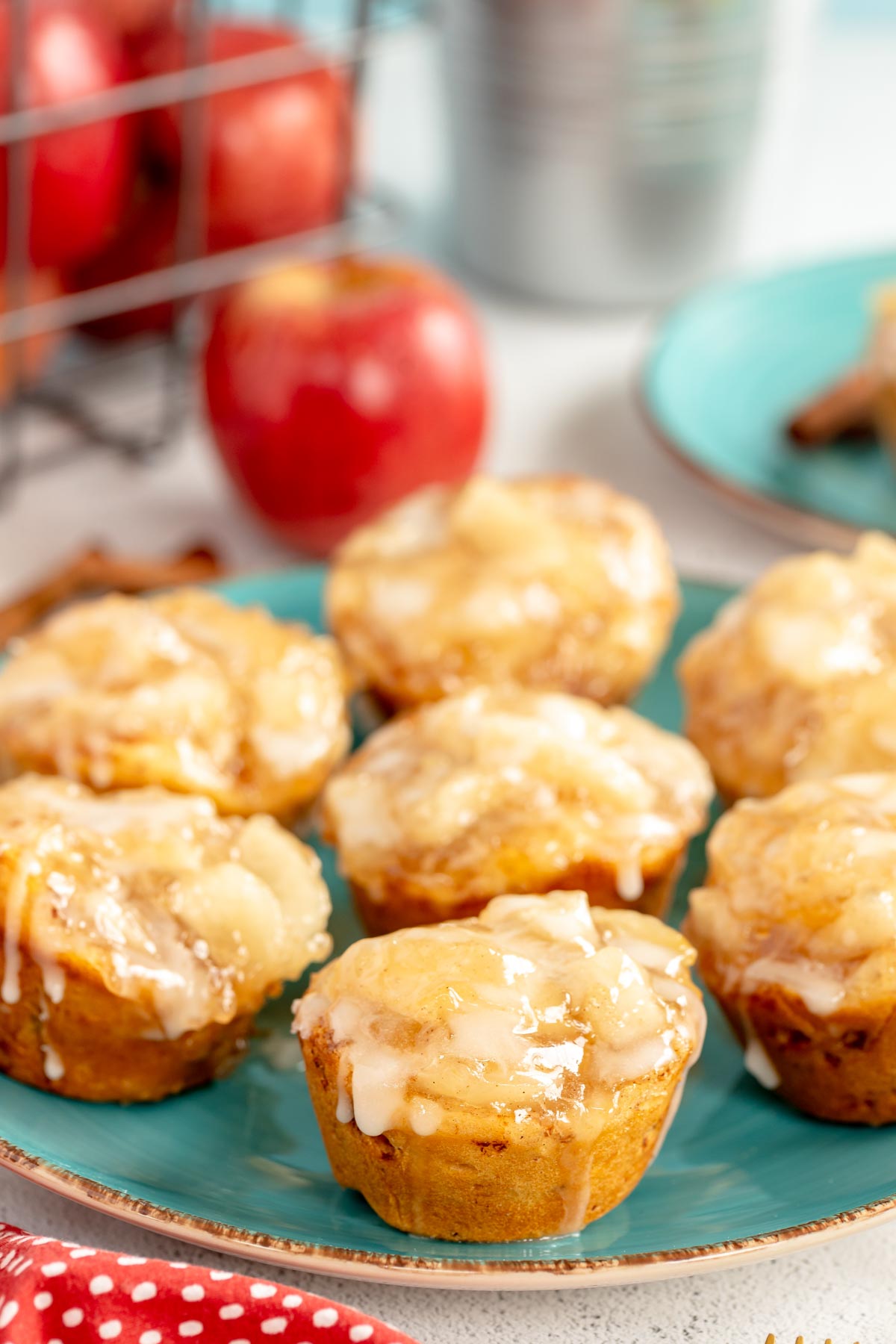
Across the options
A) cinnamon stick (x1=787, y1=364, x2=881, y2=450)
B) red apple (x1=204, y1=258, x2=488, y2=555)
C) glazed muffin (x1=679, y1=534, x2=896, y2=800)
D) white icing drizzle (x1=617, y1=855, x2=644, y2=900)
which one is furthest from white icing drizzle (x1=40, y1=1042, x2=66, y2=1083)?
cinnamon stick (x1=787, y1=364, x2=881, y2=450)

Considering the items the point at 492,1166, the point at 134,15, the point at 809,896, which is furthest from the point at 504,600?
the point at 134,15

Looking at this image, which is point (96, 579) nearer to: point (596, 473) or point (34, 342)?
point (34, 342)

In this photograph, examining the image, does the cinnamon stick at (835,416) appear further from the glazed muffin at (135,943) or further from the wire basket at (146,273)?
the glazed muffin at (135,943)

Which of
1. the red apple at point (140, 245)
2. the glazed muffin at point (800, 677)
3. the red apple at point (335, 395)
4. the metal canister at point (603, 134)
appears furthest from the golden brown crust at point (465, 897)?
the metal canister at point (603, 134)

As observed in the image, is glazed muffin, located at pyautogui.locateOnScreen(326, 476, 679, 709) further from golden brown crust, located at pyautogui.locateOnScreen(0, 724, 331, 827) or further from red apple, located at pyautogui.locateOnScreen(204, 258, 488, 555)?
red apple, located at pyautogui.locateOnScreen(204, 258, 488, 555)

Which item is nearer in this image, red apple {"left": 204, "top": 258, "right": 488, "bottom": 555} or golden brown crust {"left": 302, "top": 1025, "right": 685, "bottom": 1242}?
golden brown crust {"left": 302, "top": 1025, "right": 685, "bottom": 1242}
